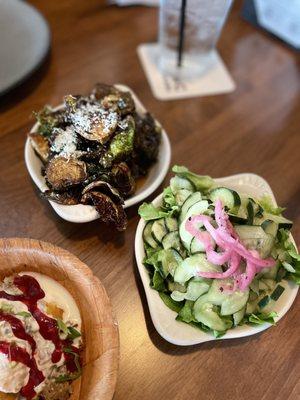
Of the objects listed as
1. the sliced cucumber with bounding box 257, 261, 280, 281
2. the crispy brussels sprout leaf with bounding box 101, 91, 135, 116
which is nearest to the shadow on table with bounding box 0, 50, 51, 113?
the crispy brussels sprout leaf with bounding box 101, 91, 135, 116

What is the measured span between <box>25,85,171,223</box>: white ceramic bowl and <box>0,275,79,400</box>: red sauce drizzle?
175mm

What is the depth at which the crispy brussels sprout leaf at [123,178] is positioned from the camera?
3.12ft

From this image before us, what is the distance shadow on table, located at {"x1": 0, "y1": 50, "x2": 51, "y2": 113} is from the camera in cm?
127

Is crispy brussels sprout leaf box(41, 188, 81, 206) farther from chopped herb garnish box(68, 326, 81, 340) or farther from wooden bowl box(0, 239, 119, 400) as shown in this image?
chopped herb garnish box(68, 326, 81, 340)

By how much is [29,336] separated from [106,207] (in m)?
0.32

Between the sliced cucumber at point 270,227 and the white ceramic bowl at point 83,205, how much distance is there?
29 centimetres

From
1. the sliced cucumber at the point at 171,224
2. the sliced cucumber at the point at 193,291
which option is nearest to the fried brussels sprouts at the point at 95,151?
the sliced cucumber at the point at 171,224

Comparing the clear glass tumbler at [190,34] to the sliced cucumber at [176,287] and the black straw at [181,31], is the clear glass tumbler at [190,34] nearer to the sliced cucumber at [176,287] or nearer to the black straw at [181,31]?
the black straw at [181,31]

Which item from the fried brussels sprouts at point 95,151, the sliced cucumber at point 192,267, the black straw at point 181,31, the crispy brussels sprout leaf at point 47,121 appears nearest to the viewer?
the sliced cucumber at point 192,267

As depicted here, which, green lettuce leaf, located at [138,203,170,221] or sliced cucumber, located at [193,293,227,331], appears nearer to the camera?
sliced cucumber, located at [193,293,227,331]

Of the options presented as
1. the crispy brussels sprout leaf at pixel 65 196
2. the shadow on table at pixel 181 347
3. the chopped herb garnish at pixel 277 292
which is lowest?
the shadow on table at pixel 181 347

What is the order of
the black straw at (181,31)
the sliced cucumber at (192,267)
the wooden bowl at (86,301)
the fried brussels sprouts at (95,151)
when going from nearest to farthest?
the wooden bowl at (86,301)
the sliced cucumber at (192,267)
the fried brussels sprouts at (95,151)
the black straw at (181,31)

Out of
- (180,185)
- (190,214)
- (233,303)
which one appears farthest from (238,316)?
(180,185)

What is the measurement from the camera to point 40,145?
1.02 metres
